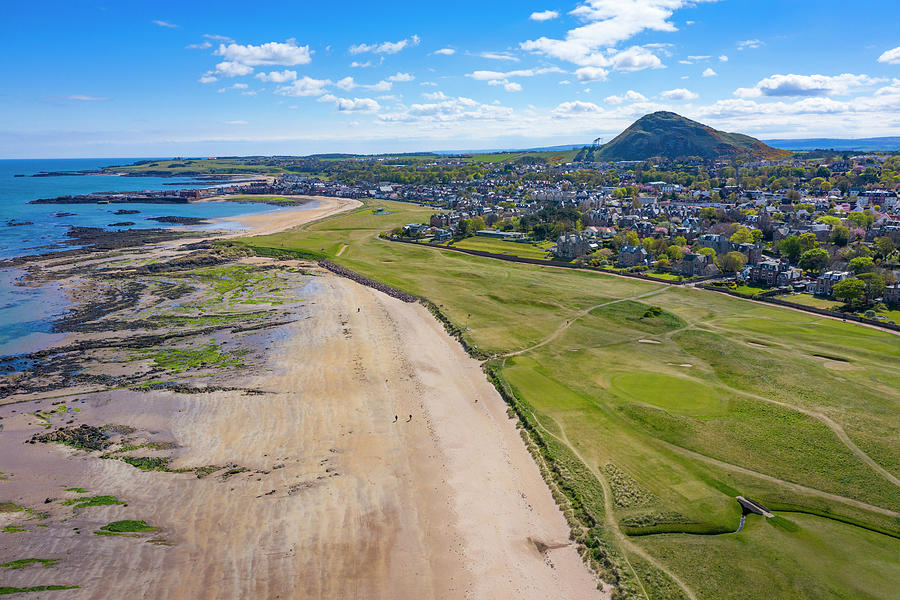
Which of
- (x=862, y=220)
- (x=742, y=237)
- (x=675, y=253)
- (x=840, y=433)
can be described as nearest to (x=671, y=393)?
(x=840, y=433)

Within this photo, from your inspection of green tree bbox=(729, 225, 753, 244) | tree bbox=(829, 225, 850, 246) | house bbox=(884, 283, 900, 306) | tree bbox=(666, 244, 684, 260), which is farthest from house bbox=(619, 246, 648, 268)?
tree bbox=(829, 225, 850, 246)

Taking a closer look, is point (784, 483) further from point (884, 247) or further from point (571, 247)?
point (884, 247)

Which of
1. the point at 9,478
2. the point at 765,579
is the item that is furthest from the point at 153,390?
the point at 765,579

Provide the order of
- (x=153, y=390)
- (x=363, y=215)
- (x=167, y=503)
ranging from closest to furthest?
(x=167, y=503) → (x=153, y=390) → (x=363, y=215)

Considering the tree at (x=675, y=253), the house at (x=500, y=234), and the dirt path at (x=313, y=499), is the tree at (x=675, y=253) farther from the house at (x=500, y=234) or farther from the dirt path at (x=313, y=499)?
the dirt path at (x=313, y=499)

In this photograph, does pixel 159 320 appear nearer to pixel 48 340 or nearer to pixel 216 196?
pixel 48 340

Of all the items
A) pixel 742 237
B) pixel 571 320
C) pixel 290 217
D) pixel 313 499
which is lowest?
pixel 313 499

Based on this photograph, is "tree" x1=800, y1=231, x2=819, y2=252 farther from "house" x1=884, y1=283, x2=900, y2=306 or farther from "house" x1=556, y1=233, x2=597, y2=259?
"house" x1=556, y1=233, x2=597, y2=259
